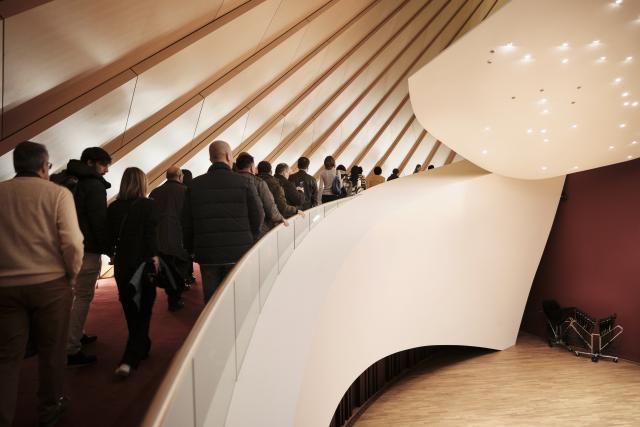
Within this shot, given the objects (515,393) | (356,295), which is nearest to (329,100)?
(356,295)

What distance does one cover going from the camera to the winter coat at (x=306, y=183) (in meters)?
5.91

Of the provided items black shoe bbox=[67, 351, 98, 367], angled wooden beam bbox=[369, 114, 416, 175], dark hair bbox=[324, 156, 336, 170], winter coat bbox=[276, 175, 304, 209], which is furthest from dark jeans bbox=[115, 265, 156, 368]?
angled wooden beam bbox=[369, 114, 416, 175]

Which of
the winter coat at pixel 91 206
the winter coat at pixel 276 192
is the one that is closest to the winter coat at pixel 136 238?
the winter coat at pixel 91 206

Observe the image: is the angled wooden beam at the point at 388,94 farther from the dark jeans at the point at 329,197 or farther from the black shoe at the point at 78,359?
the black shoe at the point at 78,359

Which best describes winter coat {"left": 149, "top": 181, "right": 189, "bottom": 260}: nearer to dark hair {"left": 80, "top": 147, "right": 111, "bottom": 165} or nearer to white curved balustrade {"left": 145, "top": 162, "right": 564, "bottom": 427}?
dark hair {"left": 80, "top": 147, "right": 111, "bottom": 165}

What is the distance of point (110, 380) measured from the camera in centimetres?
262

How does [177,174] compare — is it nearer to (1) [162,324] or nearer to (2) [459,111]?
(1) [162,324]

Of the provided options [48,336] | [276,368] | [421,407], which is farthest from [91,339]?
[421,407]

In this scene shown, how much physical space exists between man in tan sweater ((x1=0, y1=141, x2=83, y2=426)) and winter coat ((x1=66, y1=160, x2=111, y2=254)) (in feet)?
2.28

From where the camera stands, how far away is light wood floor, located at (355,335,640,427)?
724 centimetres

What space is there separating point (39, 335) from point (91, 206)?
1.03 m

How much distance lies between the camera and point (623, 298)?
8977 mm

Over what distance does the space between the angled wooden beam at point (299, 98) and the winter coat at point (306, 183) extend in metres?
3.18

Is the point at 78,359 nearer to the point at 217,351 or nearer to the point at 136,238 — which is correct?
the point at 136,238
